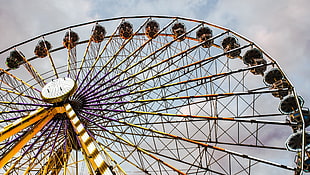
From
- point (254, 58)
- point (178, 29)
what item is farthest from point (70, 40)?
point (254, 58)

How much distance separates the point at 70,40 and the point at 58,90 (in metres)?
7.04

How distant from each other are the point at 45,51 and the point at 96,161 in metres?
14.7

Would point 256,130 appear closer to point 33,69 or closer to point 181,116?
point 181,116

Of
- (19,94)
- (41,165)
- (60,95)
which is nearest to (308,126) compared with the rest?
(60,95)

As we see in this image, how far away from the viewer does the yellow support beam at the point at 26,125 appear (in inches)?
474

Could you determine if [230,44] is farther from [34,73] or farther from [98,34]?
[34,73]

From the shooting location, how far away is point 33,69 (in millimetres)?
19016

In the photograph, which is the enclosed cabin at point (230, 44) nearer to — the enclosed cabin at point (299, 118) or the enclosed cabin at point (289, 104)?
the enclosed cabin at point (289, 104)

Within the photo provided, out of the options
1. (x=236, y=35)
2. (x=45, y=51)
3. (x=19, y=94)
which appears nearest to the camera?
(x=19, y=94)

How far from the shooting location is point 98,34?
20.9 meters

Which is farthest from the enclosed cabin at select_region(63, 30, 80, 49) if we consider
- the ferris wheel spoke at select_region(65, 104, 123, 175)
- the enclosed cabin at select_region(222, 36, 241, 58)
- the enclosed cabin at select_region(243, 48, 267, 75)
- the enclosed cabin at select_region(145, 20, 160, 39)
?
the enclosed cabin at select_region(243, 48, 267, 75)

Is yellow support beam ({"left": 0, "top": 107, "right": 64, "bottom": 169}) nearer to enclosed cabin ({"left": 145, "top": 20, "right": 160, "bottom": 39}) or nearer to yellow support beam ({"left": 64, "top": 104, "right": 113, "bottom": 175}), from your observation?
yellow support beam ({"left": 64, "top": 104, "right": 113, "bottom": 175})

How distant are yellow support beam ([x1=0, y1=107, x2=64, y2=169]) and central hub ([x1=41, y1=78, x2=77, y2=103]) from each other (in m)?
0.58

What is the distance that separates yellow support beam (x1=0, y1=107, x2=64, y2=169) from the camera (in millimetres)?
12031
